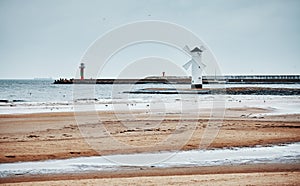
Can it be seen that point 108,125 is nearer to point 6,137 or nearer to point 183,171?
point 6,137

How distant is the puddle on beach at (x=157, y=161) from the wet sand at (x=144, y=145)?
54 cm

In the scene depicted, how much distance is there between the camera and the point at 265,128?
18.6 metres

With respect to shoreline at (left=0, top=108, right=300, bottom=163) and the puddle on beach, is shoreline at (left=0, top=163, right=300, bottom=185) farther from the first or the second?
shoreline at (left=0, top=108, right=300, bottom=163)

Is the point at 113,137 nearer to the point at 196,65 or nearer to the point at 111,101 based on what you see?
the point at 111,101

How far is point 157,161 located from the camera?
37.9 feet

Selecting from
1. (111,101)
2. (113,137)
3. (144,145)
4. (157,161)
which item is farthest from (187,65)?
(157,161)

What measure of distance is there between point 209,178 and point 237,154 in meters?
3.51

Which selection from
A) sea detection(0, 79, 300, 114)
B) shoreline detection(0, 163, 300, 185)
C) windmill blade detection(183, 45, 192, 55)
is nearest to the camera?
shoreline detection(0, 163, 300, 185)

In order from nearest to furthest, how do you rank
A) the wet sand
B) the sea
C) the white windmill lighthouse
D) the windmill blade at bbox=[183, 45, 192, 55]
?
the wet sand < the sea < the windmill blade at bbox=[183, 45, 192, 55] < the white windmill lighthouse

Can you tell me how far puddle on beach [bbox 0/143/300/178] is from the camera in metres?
10.6

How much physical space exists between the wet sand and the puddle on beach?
0.54 m

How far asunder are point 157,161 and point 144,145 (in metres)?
2.41

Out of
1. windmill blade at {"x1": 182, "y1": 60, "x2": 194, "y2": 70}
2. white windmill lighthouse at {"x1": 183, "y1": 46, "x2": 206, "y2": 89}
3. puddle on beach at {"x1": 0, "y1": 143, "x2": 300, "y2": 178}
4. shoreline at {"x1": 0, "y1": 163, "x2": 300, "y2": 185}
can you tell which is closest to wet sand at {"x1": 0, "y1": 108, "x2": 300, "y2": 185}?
shoreline at {"x1": 0, "y1": 163, "x2": 300, "y2": 185}

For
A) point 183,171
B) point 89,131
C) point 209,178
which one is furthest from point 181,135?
point 209,178
